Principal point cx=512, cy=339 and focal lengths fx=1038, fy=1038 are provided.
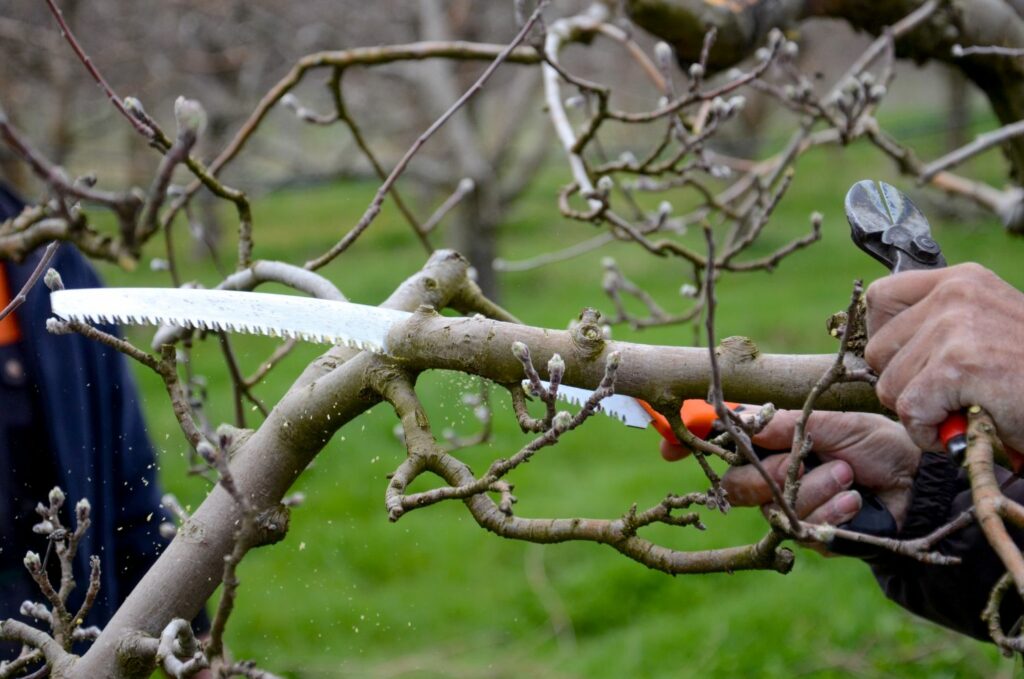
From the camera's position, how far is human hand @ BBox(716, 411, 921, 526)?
1.90 meters

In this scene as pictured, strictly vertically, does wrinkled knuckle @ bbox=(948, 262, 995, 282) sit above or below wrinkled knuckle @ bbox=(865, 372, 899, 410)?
above

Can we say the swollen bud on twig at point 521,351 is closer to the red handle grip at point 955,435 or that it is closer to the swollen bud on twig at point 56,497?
the red handle grip at point 955,435

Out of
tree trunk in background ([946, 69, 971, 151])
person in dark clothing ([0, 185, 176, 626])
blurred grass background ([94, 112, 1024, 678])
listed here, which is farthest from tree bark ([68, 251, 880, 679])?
tree trunk in background ([946, 69, 971, 151])

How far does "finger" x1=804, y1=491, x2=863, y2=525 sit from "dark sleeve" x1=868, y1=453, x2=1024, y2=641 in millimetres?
173

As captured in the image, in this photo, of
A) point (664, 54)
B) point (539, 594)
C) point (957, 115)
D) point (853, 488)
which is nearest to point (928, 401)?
point (853, 488)

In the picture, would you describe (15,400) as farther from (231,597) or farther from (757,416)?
(757,416)

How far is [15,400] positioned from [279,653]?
242 centimetres

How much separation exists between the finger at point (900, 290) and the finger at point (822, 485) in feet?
1.74

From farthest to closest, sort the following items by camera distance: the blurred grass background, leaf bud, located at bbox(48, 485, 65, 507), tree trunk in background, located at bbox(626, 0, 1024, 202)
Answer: the blurred grass background → tree trunk in background, located at bbox(626, 0, 1024, 202) → leaf bud, located at bbox(48, 485, 65, 507)

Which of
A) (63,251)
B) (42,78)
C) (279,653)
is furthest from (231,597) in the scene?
(42,78)

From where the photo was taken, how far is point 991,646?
4.29 meters

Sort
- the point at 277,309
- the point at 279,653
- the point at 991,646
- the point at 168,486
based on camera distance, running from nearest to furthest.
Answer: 1. the point at 277,309
2. the point at 991,646
3. the point at 279,653
4. the point at 168,486

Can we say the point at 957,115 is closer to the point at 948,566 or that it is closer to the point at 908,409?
the point at 948,566

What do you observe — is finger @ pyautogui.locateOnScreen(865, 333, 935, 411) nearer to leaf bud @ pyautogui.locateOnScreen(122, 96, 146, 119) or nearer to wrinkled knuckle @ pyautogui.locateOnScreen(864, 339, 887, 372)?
wrinkled knuckle @ pyautogui.locateOnScreen(864, 339, 887, 372)
